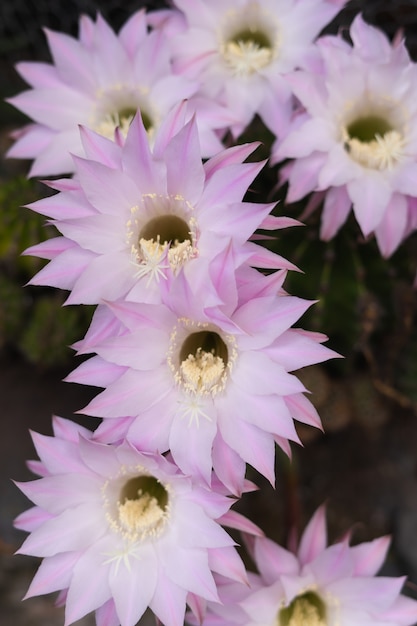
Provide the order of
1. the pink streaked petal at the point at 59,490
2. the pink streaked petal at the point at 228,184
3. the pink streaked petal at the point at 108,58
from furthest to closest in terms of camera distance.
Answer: the pink streaked petal at the point at 108,58
the pink streaked petal at the point at 59,490
the pink streaked petal at the point at 228,184

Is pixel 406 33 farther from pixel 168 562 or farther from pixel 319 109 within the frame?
pixel 168 562

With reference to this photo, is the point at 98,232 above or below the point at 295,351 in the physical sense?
above

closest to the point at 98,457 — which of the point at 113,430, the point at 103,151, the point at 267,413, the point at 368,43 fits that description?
the point at 113,430

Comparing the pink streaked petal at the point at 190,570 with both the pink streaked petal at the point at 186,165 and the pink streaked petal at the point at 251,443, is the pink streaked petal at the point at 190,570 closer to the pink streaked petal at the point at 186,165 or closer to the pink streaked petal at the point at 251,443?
the pink streaked petal at the point at 251,443

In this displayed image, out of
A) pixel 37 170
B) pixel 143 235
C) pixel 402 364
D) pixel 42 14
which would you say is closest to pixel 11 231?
pixel 37 170

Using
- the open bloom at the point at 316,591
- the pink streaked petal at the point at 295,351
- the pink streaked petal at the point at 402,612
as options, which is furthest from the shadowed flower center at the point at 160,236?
the pink streaked petal at the point at 402,612

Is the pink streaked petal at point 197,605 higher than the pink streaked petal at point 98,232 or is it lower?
lower

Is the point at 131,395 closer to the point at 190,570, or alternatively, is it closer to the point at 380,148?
the point at 190,570
